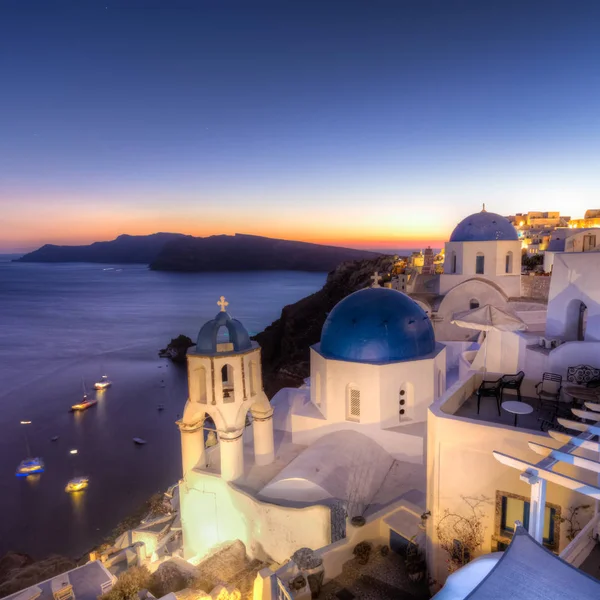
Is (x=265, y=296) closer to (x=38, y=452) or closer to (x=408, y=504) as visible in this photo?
(x=38, y=452)

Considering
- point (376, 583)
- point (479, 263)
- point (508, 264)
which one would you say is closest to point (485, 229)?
point (479, 263)

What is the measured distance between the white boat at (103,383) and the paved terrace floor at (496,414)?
47.3 metres

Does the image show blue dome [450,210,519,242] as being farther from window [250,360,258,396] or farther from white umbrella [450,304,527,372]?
window [250,360,258,396]

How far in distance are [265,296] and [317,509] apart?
12554 cm

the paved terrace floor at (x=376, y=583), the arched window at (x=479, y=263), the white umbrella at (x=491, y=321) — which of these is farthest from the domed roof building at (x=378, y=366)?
the arched window at (x=479, y=263)

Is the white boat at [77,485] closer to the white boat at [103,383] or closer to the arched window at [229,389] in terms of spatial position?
the white boat at [103,383]

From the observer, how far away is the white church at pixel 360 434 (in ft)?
26.7

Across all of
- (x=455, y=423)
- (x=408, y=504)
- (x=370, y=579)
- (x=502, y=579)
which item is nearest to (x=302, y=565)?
(x=370, y=579)

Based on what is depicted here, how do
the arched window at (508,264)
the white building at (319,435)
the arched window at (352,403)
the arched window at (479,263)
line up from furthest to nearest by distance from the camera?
the arched window at (479,263), the arched window at (508,264), the arched window at (352,403), the white building at (319,435)

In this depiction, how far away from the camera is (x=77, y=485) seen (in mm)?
28547

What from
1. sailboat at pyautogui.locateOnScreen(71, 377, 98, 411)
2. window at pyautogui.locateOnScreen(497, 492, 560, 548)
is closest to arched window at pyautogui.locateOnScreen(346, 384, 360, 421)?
window at pyautogui.locateOnScreen(497, 492, 560, 548)

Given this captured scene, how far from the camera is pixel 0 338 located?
3049 inches

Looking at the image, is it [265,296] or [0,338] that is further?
[265,296]

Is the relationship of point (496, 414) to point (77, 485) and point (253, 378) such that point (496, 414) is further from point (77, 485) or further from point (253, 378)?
point (77, 485)
